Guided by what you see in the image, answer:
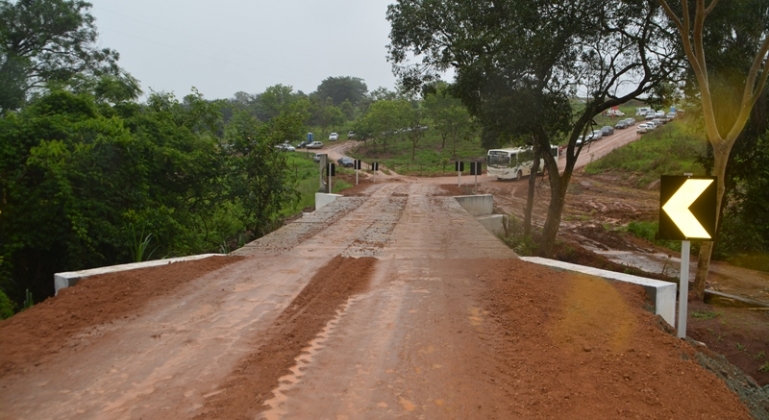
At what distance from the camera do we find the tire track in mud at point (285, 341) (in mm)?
4211

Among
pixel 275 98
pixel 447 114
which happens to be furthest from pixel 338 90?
pixel 447 114

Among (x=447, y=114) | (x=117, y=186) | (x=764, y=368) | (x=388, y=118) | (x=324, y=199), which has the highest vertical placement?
(x=388, y=118)

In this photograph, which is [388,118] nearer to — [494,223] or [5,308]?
[494,223]

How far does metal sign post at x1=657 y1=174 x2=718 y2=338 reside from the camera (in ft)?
19.4

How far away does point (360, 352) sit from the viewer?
536cm

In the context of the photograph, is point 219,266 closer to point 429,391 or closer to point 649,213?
point 429,391

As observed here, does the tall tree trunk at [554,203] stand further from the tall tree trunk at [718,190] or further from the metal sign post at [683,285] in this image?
the metal sign post at [683,285]

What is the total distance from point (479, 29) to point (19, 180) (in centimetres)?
1264

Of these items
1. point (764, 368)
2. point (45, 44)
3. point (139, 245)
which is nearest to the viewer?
point (764, 368)

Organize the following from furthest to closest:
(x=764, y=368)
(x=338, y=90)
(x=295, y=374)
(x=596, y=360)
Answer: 1. (x=338, y=90)
2. (x=764, y=368)
3. (x=596, y=360)
4. (x=295, y=374)

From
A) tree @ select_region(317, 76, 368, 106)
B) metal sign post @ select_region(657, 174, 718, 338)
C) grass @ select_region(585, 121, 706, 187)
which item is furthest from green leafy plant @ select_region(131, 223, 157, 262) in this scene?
tree @ select_region(317, 76, 368, 106)

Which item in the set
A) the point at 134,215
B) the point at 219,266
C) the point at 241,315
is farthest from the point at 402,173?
the point at 241,315

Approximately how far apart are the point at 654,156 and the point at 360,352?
147 ft

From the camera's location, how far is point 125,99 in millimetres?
17891
